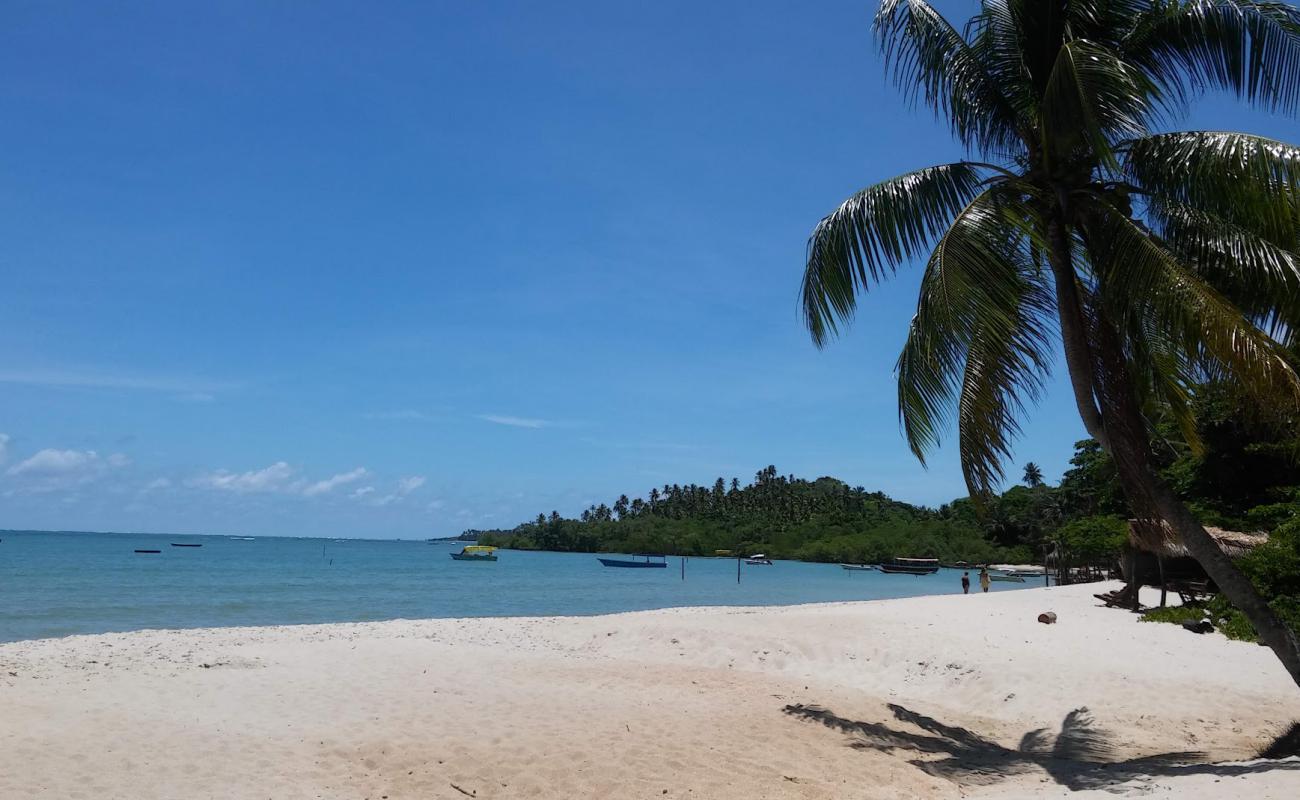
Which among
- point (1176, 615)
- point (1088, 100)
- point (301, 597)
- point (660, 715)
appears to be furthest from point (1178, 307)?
point (301, 597)

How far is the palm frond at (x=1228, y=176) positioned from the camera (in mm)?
6641

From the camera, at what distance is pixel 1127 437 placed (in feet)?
25.6

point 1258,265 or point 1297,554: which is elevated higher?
point 1258,265

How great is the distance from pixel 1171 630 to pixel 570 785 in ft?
42.4

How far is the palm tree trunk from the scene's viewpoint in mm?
7176

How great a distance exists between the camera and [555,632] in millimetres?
17312

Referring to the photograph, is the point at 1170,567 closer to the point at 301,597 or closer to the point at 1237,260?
the point at 1237,260

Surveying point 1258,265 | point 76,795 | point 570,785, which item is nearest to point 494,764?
point 570,785

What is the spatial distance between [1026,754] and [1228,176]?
5566 millimetres

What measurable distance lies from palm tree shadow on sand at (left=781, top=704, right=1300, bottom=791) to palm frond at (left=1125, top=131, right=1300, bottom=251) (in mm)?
4181

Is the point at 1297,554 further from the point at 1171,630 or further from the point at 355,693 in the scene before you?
the point at 355,693

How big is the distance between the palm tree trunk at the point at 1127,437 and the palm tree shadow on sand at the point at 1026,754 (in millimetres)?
1149

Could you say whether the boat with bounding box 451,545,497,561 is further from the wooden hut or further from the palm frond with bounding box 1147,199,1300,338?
the palm frond with bounding box 1147,199,1300,338

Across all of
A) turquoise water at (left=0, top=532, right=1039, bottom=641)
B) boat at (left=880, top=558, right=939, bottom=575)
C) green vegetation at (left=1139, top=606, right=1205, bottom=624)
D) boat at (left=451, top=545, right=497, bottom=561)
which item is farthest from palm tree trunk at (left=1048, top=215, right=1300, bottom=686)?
boat at (left=451, top=545, right=497, bottom=561)
